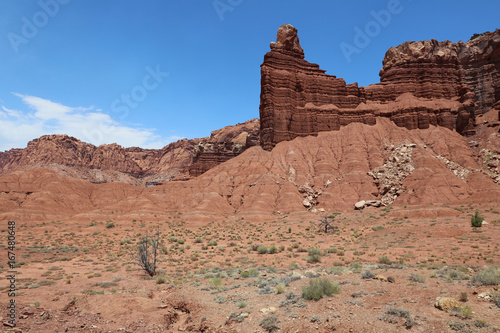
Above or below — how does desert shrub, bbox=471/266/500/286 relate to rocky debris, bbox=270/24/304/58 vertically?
below

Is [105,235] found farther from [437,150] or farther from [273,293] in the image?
[437,150]

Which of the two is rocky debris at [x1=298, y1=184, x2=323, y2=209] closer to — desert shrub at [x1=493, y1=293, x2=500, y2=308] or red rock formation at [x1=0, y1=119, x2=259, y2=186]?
desert shrub at [x1=493, y1=293, x2=500, y2=308]

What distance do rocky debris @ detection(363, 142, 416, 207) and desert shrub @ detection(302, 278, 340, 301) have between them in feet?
132

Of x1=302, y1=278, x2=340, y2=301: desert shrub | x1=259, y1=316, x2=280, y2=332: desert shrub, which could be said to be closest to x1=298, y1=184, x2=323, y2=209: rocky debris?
x1=302, y1=278, x2=340, y2=301: desert shrub

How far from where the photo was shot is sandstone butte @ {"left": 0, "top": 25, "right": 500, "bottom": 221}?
5097 centimetres

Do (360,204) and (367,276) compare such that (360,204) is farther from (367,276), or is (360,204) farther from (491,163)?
(367,276)

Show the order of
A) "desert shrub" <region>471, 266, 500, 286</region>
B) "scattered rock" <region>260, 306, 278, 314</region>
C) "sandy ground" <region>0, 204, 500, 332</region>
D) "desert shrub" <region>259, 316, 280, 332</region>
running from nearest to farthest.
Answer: "sandy ground" <region>0, 204, 500, 332</region>
"desert shrub" <region>259, 316, 280, 332</region>
"desert shrub" <region>471, 266, 500, 286</region>
"scattered rock" <region>260, 306, 278, 314</region>

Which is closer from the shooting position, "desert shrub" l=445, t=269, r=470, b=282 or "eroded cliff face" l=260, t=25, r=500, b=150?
"desert shrub" l=445, t=269, r=470, b=282

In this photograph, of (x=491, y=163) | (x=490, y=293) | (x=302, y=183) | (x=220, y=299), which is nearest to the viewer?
(x=490, y=293)

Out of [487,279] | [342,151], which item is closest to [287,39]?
[342,151]

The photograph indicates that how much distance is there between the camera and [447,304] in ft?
25.8

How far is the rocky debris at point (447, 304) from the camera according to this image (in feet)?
25.5

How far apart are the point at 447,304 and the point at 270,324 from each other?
5153 millimetres

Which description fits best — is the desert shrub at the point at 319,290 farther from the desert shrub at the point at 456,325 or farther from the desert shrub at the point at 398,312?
the desert shrub at the point at 456,325
